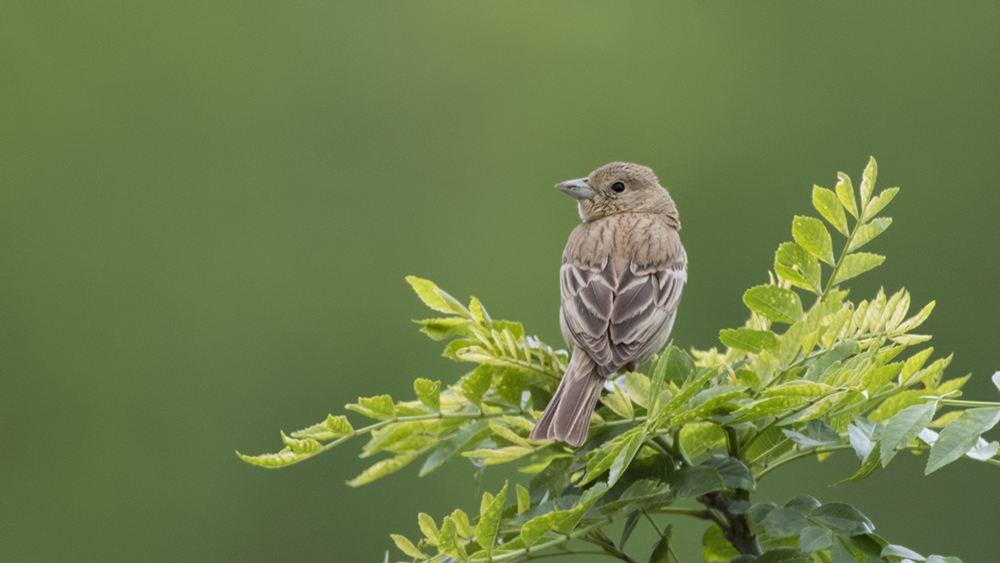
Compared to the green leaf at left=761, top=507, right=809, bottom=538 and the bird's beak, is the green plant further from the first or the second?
the bird's beak

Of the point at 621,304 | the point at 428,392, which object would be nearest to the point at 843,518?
the point at 428,392

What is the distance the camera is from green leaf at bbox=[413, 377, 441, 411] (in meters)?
1.18

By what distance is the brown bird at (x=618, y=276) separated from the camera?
1.79 m

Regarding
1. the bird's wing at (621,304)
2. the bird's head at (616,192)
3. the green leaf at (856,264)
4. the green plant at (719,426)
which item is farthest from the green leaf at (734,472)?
the bird's head at (616,192)

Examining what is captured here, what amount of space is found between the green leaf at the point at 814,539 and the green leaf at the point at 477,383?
1.34 ft

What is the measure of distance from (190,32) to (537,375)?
5.25m

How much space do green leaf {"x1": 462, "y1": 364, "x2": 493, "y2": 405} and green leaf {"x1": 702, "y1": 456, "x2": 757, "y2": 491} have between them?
283 mm

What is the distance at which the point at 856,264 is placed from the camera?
126 centimetres

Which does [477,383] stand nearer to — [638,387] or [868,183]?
[638,387]

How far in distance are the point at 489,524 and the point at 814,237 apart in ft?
1.85

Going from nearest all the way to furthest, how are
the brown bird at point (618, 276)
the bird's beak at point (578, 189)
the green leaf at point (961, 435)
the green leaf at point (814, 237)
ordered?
the green leaf at point (961, 435) → the green leaf at point (814, 237) → the brown bird at point (618, 276) → the bird's beak at point (578, 189)

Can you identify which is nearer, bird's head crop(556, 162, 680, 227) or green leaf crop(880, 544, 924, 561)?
green leaf crop(880, 544, 924, 561)

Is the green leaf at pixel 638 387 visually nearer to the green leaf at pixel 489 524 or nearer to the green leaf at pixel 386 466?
the green leaf at pixel 489 524

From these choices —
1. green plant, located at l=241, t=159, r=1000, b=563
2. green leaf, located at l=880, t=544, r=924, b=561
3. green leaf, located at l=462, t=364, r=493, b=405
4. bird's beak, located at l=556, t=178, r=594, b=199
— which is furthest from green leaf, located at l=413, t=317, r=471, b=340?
bird's beak, located at l=556, t=178, r=594, b=199
